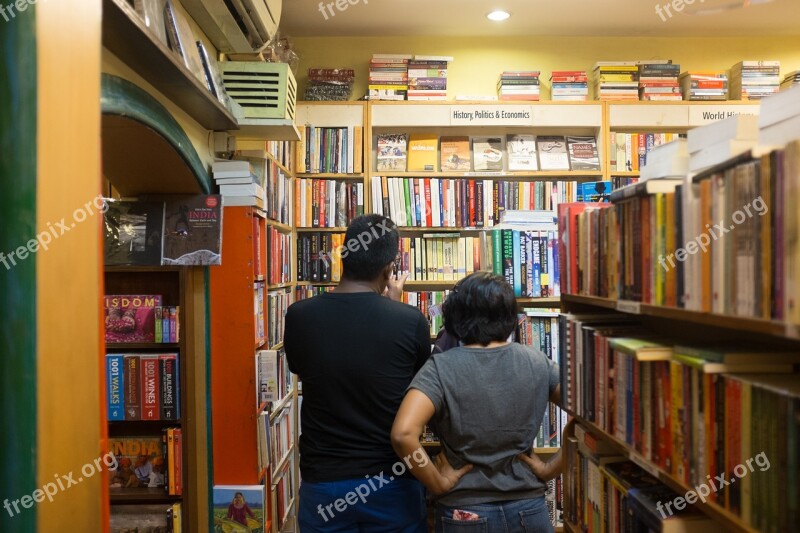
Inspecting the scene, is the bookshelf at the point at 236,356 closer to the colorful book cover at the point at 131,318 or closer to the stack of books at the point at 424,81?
the colorful book cover at the point at 131,318

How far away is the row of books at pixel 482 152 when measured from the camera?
3.82m

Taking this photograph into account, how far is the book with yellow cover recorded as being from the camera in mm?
3855

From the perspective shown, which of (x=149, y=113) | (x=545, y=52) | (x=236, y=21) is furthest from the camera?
(x=545, y=52)

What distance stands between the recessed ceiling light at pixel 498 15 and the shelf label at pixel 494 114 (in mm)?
519

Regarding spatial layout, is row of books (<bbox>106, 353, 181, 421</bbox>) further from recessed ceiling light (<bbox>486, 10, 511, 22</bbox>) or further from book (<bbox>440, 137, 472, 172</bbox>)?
recessed ceiling light (<bbox>486, 10, 511, 22</bbox>)

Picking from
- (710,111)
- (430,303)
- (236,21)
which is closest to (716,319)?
(236,21)

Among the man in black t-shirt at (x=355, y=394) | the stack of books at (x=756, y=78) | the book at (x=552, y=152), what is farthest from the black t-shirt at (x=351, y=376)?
the stack of books at (x=756, y=78)

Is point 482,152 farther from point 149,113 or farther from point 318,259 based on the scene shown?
point 149,113

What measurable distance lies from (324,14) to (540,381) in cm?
272

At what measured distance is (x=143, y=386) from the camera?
2525mm

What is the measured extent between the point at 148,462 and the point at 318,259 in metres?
1.59

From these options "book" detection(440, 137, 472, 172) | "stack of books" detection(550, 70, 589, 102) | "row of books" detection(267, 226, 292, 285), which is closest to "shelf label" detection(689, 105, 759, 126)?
"stack of books" detection(550, 70, 589, 102)

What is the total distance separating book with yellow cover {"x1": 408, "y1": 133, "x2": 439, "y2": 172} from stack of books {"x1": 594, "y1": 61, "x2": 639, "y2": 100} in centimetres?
109

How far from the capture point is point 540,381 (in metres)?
1.70
